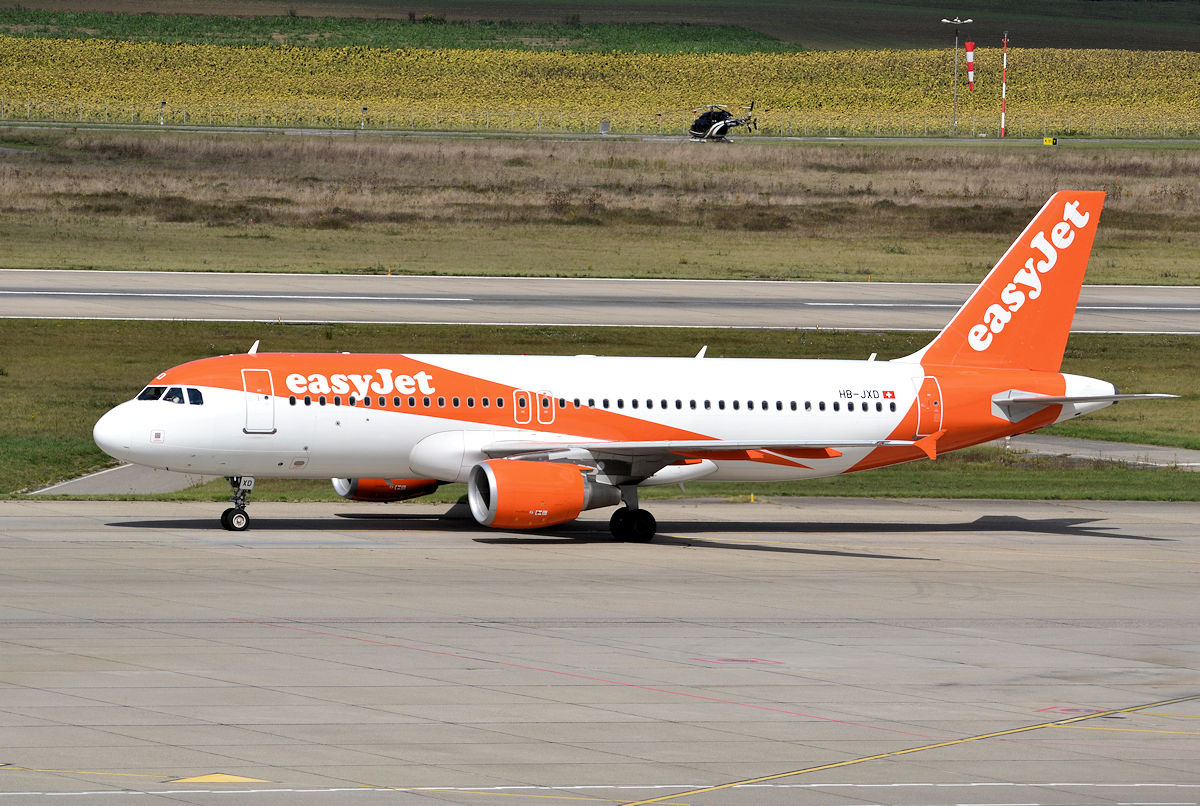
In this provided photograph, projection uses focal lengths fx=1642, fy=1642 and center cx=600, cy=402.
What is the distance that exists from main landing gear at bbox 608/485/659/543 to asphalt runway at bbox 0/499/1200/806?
496 millimetres

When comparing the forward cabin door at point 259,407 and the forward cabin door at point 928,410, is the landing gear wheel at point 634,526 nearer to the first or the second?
the forward cabin door at point 928,410

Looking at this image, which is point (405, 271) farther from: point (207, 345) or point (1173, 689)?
point (1173, 689)

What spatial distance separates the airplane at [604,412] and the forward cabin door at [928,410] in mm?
50

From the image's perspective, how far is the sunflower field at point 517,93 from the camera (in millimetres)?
162625

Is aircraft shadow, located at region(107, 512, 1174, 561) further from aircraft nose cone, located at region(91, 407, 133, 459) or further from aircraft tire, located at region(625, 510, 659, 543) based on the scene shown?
aircraft nose cone, located at region(91, 407, 133, 459)

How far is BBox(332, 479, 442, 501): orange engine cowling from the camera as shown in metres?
39.6

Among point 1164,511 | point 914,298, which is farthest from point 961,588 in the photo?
point 914,298

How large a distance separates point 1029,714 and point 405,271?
67.6 m

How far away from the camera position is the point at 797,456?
39562 mm

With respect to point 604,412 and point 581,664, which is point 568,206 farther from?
point 581,664

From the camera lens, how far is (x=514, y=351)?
65.0m

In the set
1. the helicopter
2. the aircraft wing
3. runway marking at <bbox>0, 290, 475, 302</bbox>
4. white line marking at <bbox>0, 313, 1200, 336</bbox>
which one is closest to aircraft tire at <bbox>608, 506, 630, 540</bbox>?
the aircraft wing

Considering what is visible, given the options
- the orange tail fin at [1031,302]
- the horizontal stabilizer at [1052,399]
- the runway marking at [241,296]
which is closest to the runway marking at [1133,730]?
the horizontal stabilizer at [1052,399]

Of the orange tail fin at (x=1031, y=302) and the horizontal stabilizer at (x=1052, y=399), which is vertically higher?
the orange tail fin at (x=1031, y=302)
